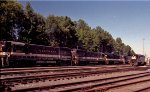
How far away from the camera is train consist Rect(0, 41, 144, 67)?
30797 millimetres

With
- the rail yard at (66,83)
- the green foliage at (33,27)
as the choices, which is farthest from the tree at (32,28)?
the rail yard at (66,83)

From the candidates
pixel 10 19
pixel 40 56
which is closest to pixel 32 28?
pixel 10 19

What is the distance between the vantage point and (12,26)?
209ft

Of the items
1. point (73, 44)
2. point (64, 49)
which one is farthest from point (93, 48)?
point (64, 49)

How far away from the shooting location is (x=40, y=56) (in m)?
36.9

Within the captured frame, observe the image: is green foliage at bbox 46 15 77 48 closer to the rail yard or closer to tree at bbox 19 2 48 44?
tree at bbox 19 2 48 44

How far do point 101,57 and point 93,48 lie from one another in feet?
150

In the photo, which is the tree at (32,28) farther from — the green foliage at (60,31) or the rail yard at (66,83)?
the rail yard at (66,83)

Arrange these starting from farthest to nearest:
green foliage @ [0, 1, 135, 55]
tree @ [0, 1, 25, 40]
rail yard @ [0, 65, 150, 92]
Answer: green foliage @ [0, 1, 135, 55] < tree @ [0, 1, 25, 40] < rail yard @ [0, 65, 150, 92]

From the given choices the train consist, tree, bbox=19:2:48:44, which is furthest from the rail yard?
tree, bbox=19:2:48:44

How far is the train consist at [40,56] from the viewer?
101 ft

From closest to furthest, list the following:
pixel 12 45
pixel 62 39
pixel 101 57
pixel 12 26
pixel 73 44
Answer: pixel 12 45 < pixel 101 57 < pixel 12 26 < pixel 62 39 < pixel 73 44

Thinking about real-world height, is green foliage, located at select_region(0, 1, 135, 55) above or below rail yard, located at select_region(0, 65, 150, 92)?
above

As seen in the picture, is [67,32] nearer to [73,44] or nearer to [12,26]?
[73,44]
